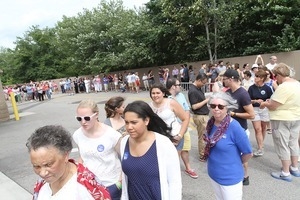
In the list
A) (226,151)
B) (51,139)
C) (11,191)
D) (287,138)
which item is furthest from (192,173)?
(51,139)

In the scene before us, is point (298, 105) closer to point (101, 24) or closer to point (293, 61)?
point (293, 61)

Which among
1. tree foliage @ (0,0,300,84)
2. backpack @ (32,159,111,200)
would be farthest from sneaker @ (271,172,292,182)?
tree foliage @ (0,0,300,84)

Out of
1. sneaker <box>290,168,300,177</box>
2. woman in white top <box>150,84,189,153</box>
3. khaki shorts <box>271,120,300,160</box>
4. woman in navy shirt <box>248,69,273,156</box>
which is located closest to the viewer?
woman in white top <box>150,84,189,153</box>

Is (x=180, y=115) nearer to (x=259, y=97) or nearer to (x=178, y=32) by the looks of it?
(x=259, y=97)

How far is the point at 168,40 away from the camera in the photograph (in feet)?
73.7

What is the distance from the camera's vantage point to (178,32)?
20.2 metres

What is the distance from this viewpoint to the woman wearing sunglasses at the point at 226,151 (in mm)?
2855

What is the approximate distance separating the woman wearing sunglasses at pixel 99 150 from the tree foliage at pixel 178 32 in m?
15.2

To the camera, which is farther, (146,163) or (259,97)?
(259,97)

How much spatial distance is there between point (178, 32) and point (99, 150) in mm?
18321

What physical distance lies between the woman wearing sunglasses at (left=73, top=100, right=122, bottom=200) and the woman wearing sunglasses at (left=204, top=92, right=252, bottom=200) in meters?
1.01

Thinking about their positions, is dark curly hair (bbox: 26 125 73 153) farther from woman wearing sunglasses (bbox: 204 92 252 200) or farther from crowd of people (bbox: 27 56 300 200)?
woman wearing sunglasses (bbox: 204 92 252 200)

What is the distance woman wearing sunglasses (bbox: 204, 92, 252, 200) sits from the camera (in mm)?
2855

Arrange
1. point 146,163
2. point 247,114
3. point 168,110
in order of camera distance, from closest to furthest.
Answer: point 146,163, point 168,110, point 247,114
